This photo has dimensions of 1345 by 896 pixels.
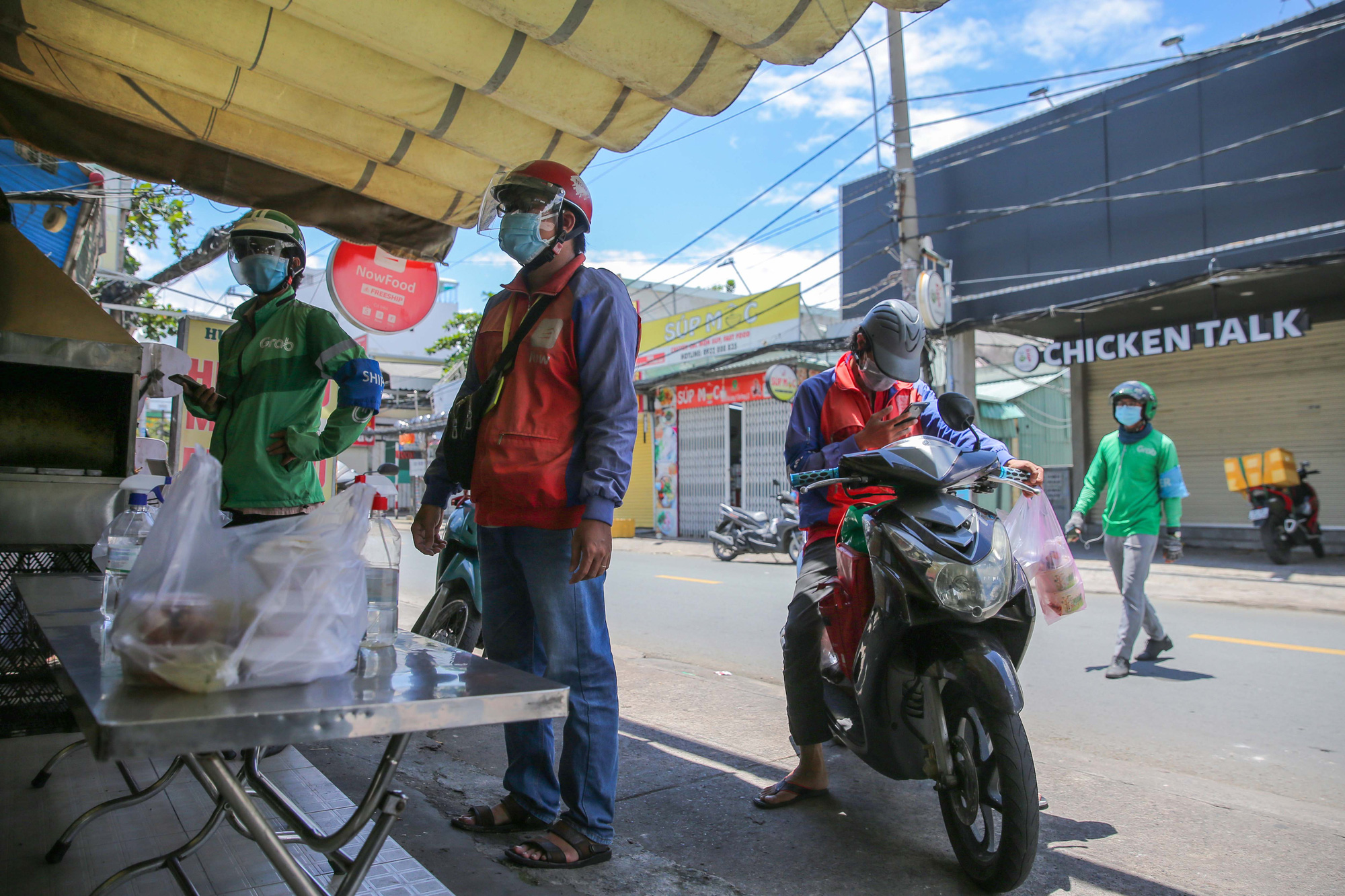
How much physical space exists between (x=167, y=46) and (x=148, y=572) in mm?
2482

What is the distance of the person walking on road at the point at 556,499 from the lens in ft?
7.69

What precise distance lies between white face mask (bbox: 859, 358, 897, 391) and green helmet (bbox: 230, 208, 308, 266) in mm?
2108

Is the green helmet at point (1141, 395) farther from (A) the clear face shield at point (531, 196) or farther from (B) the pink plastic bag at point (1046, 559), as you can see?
(A) the clear face shield at point (531, 196)

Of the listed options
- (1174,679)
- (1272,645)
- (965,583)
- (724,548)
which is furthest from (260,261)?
(724,548)

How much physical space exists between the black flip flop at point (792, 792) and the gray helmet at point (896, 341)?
144 cm

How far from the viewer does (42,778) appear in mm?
2697

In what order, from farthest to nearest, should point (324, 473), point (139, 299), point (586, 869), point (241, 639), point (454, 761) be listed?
point (139, 299)
point (324, 473)
point (454, 761)
point (586, 869)
point (241, 639)

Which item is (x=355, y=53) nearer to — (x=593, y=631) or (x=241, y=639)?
(x=593, y=631)

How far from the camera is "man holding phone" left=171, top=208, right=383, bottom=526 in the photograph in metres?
2.98

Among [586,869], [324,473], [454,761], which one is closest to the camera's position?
[586,869]

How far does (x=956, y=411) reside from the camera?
2.85 meters

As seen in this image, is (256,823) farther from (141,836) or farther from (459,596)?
(459,596)

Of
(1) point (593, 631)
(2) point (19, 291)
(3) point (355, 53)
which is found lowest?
(1) point (593, 631)

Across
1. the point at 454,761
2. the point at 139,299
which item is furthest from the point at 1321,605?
the point at 139,299
